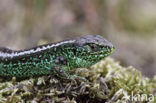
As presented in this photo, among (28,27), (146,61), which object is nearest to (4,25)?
(28,27)

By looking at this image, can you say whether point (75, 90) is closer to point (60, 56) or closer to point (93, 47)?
point (60, 56)

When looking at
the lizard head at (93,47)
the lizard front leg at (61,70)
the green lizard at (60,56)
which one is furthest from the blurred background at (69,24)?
the lizard head at (93,47)

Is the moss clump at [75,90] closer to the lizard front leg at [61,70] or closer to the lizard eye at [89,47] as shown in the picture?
the lizard front leg at [61,70]

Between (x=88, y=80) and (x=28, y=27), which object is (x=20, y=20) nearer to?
(x=28, y=27)

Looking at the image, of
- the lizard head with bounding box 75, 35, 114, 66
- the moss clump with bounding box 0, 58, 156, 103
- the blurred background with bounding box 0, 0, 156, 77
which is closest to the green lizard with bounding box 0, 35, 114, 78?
the lizard head with bounding box 75, 35, 114, 66

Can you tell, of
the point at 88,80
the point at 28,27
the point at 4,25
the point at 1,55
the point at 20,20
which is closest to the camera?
the point at 88,80
